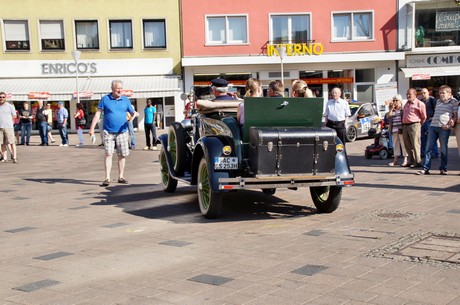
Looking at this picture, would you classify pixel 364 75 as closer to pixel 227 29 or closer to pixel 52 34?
pixel 227 29

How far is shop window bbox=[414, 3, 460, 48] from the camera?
111 ft

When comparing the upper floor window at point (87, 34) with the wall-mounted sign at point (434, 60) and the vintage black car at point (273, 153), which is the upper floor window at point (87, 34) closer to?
the wall-mounted sign at point (434, 60)

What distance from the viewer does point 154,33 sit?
111ft

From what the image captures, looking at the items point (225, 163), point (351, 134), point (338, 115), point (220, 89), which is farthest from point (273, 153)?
point (351, 134)

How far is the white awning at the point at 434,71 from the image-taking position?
3341cm

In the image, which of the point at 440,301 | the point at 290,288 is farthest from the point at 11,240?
the point at 440,301

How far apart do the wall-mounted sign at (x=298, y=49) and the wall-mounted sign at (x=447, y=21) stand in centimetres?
688

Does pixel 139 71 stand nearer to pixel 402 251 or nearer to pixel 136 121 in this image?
pixel 136 121

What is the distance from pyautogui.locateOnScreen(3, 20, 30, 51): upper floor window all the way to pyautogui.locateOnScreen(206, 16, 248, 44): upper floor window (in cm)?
1028

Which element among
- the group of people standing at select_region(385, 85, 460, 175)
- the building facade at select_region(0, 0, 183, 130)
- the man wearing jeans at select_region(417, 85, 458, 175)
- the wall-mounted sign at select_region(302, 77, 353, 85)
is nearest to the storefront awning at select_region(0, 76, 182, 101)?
the building facade at select_region(0, 0, 183, 130)

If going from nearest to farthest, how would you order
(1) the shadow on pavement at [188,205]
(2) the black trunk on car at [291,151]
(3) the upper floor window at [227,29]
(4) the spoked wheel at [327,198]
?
(2) the black trunk on car at [291,151]
(4) the spoked wheel at [327,198]
(1) the shadow on pavement at [188,205]
(3) the upper floor window at [227,29]

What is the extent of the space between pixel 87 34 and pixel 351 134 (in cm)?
1798

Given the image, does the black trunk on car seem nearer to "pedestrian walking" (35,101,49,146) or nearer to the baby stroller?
the baby stroller

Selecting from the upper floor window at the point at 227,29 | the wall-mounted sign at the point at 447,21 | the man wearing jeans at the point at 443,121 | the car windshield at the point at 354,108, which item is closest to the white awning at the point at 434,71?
the wall-mounted sign at the point at 447,21
